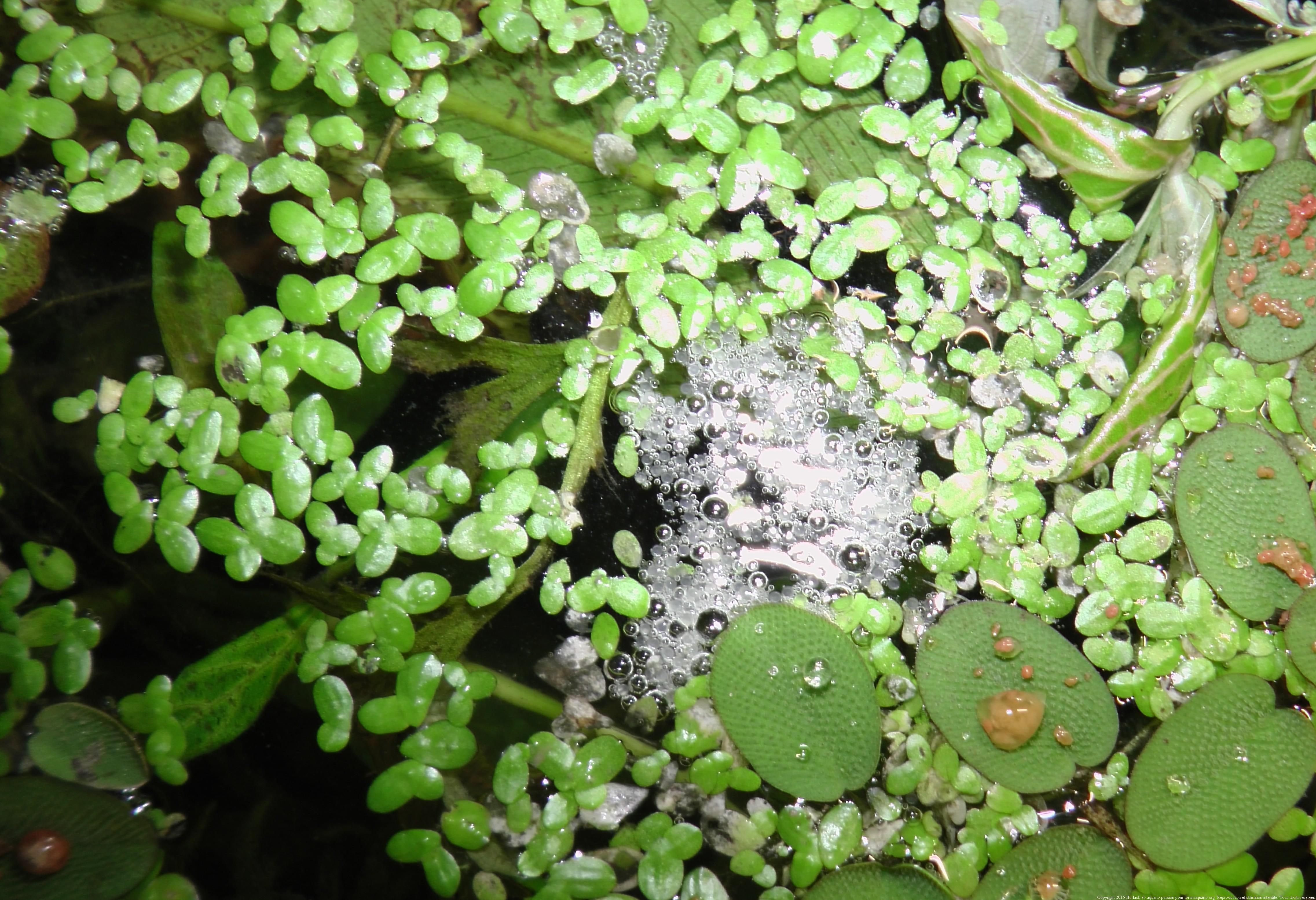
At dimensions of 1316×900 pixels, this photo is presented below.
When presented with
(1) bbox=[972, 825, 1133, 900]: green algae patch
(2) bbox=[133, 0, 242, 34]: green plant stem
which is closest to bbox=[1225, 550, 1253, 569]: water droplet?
(1) bbox=[972, 825, 1133, 900]: green algae patch

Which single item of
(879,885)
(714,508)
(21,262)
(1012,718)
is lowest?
(879,885)

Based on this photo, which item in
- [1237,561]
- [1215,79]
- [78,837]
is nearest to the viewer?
[78,837]

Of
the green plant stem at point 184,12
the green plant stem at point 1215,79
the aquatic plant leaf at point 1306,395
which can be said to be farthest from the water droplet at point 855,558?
the green plant stem at point 184,12

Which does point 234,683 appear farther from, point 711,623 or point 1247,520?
point 1247,520

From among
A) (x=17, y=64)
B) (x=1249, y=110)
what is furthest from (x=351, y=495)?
(x=1249, y=110)

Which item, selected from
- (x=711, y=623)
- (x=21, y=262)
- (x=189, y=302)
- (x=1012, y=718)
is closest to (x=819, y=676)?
(x=711, y=623)

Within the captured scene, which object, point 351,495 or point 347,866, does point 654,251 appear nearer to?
point 351,495
